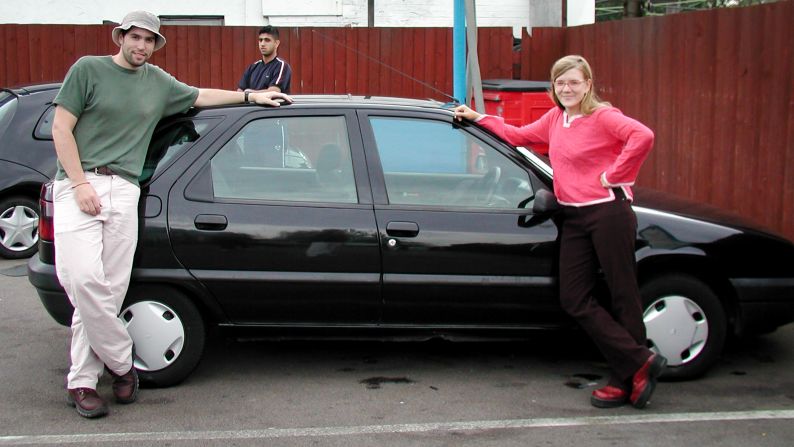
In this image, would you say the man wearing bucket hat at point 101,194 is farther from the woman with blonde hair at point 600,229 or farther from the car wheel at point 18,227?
the car wheel at point 18,227

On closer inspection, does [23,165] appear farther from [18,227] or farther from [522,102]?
[522,102]

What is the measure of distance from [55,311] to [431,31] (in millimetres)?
9424

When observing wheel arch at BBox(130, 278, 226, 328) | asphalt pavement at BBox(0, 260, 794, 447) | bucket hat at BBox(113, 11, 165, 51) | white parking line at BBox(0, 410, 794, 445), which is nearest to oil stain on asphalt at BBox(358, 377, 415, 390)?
asphalt pavement at BBox(0, 260, 794, 447)

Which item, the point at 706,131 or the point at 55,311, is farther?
the point at 706,131

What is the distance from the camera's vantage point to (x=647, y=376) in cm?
488

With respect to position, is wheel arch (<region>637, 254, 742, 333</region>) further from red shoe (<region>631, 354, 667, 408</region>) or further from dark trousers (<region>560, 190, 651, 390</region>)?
red shoe (<region>631, 354, 667, 408</region>)

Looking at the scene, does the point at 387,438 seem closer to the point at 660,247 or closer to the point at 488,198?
the point at 488,198

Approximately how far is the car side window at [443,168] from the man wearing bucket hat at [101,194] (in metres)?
1.24

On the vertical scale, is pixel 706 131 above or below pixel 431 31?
below

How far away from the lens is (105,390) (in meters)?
5.22

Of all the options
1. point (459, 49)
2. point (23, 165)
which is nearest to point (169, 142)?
point (23, 165)

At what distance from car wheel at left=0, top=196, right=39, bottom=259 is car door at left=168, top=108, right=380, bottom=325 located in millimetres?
4097

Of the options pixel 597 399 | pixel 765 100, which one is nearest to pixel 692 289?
pixel 597 399

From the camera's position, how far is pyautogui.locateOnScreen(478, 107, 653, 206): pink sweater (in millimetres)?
4762
